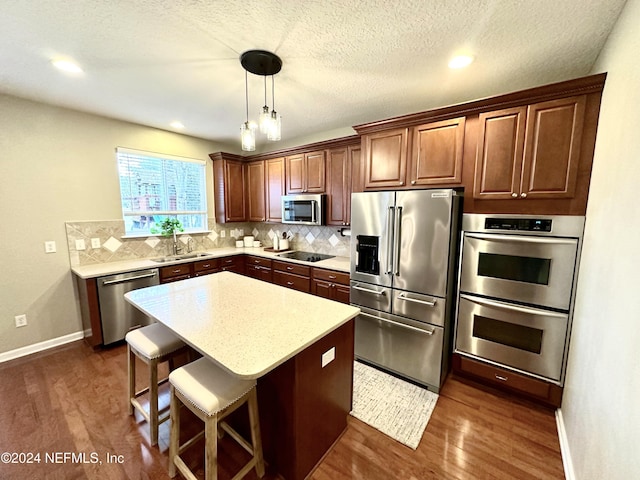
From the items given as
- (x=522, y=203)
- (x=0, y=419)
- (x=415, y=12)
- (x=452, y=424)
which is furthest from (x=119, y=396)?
(x=522, y=203)

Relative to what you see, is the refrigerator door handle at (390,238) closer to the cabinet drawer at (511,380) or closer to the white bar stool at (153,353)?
the cabinet drawer at (511,380)

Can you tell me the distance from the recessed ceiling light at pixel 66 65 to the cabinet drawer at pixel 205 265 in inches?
88.2

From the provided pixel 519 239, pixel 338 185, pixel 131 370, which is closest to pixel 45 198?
pixel 131 370

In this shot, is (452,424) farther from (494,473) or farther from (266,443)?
(266,443)

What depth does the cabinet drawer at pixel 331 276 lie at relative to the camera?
292 centimetres

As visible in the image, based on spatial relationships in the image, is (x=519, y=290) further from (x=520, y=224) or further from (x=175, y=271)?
(x=175, y=271)

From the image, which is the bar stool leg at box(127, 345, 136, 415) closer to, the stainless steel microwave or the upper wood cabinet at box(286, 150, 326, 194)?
the stainless steel microwave

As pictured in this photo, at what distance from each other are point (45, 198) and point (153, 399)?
2.65m

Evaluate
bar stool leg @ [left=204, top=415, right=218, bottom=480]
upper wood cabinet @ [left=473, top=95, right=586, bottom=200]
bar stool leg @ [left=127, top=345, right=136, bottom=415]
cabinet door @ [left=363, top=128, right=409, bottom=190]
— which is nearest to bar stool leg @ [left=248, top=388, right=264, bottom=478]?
bar stool leg @ [left=204, top=415, right=218, bottom=480]

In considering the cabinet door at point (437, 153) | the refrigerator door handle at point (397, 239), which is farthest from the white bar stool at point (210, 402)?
the cabinet door at point (437, 153)

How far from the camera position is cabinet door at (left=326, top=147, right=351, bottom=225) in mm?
3191

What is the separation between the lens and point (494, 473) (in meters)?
1.51

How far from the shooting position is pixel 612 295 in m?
1.22

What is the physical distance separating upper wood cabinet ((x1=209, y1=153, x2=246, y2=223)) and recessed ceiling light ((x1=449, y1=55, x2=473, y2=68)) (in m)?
3.27
